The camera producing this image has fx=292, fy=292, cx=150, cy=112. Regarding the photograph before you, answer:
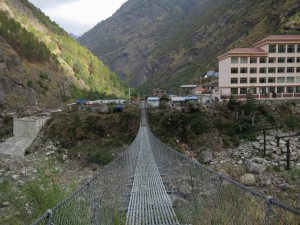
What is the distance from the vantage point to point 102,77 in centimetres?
5644

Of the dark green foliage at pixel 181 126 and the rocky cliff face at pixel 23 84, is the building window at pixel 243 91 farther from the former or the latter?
the rocky cliff face at pixel 23 84

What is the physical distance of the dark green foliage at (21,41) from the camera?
34969 millimetres

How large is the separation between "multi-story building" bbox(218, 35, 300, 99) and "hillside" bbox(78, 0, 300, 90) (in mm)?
15212

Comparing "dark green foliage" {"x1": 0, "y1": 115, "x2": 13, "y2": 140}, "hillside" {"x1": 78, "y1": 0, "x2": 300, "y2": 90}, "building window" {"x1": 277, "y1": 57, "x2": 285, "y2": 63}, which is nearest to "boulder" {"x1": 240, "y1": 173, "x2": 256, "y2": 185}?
"building window" {"x1": 277, "y1": 57, "x2": 285, "y2": 63}

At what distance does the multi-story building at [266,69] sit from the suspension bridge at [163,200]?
1801 centimetres

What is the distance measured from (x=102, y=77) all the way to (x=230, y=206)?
54026 mm

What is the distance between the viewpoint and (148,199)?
732cm

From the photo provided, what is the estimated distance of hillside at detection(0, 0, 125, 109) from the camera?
3078cm

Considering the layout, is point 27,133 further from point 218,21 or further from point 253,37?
point 218,21

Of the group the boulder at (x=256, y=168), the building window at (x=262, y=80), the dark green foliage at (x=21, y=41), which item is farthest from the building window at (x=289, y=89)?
the dark green foliage at (x=21, y=41)

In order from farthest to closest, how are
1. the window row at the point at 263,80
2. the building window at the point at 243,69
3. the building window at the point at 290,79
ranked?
the building window at the point at 290,79, the window row at the point at 263,80, the building window at the point at 243,69

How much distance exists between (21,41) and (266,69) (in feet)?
92.5

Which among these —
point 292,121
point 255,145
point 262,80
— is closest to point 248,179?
point 255,145

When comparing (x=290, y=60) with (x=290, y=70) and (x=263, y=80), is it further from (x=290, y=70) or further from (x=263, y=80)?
(x=263, y=80)
